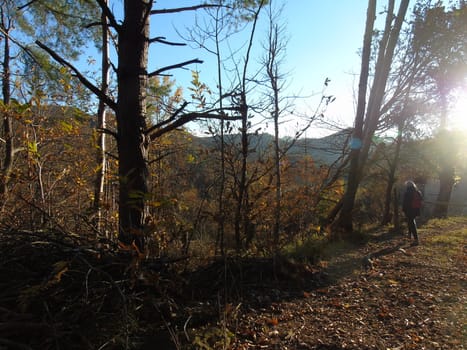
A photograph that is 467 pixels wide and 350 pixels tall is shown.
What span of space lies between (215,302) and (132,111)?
2162 millimetres

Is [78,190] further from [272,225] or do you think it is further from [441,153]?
[441,153]

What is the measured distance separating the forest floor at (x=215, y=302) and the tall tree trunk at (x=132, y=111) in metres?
0.37

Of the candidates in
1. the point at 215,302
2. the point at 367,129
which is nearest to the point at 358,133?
the point at 367,129

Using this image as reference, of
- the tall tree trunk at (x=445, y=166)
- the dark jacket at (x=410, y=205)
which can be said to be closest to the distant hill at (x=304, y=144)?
the dark jacket at (x=410, y=205)

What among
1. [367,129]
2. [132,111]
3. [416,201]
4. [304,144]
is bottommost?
[416,201]

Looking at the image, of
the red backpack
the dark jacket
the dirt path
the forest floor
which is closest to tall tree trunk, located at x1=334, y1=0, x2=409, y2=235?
the dark jacket

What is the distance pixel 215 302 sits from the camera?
321cm

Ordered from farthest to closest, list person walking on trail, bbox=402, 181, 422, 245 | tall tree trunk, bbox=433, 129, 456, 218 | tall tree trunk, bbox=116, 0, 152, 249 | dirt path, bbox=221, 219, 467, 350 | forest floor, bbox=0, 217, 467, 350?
1. tall tree trunk, bbox=433, 129, 456, 218
2. person walking on trail, bbox=402, 181, 422, 245
3. dirt path, bbox=221, 219, 467, 350
4. tall tree trunk, bbox=116, 0, 152, 249
5. forest floor, bbox=0, 217, 467, 350

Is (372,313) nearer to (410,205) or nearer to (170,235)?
(170,235)

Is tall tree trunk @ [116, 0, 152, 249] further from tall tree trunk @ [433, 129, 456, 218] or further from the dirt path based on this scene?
tall tree trunk @ [433, 129, 456, 218]

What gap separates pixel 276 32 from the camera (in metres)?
6.57

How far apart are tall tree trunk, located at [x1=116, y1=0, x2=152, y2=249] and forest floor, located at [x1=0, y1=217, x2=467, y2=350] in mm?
370

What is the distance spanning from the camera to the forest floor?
2.08 metres

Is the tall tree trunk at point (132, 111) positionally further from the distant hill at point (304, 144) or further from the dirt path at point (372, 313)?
the distant hill at point (304, 144)
